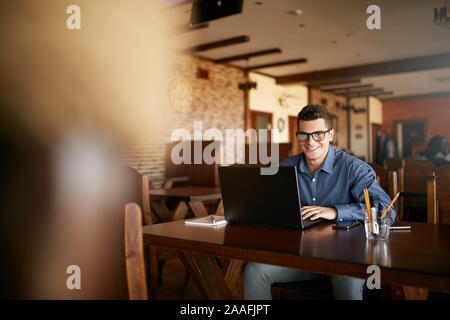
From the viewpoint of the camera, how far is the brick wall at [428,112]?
13664 mm

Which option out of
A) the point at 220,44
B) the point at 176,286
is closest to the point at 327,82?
the point at 220,44

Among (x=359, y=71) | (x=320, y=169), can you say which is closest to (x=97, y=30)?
(x=320, y=169)

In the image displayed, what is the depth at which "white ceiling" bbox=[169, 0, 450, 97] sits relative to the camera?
17.0 feet

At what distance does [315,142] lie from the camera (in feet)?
6.77

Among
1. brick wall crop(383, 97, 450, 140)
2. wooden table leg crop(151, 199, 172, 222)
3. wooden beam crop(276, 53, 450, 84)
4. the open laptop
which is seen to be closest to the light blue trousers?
the open laptop

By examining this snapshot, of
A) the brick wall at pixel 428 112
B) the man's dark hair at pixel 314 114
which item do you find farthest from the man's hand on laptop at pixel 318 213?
the brick wall at pixel 428 112

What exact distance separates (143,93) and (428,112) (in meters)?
11.5

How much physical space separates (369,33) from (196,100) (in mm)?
3224

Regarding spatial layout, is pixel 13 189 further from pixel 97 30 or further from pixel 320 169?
pixel 97 30

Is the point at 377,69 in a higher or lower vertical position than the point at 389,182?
higher

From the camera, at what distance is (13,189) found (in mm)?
1602

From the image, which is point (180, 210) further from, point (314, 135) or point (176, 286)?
point (314, 135)

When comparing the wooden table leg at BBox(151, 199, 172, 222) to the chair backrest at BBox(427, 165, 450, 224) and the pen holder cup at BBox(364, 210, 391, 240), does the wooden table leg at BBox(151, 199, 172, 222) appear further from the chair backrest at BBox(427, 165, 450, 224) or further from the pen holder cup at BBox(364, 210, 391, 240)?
the pen holder cup at BBox(364, 210, 391, 240)

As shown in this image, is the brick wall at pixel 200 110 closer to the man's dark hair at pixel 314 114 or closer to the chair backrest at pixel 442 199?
the man's dark hair at pixel 314 114
